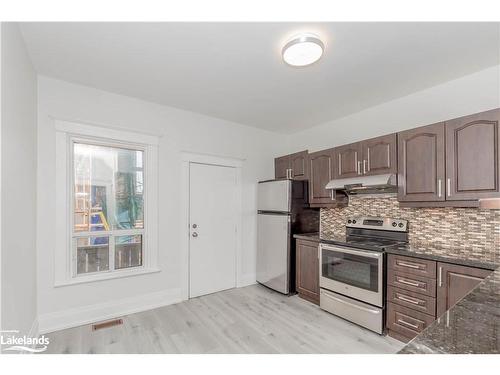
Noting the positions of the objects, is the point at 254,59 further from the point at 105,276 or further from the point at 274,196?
the point at 105,276

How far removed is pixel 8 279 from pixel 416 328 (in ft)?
10.4

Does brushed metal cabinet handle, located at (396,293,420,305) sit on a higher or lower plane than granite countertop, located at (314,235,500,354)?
lower

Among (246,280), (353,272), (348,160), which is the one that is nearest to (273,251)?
(246,280)

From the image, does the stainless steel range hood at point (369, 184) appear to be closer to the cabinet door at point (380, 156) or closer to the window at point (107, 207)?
the cabinet door at point (380, 156)

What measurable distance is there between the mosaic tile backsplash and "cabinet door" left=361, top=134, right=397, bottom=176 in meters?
0.45

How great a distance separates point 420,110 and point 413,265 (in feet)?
5.60

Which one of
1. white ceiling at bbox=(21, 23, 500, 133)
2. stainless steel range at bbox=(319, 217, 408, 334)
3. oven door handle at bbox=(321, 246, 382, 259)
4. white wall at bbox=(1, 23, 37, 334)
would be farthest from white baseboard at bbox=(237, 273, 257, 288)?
white ceiling at bbox=(21, 23, 500, 133)

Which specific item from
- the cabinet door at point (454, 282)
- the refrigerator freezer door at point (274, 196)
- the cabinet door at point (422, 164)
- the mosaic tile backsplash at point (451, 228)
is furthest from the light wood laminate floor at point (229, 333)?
the cabinet door at point (422, 164)

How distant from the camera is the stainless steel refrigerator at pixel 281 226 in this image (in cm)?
351

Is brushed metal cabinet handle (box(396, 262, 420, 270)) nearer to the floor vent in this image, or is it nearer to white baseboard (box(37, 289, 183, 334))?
white baseboard (box(37, 289, 183, 334))

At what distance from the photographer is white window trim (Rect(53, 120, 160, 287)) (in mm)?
2605

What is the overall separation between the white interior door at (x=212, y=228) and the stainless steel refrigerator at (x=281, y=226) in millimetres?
440
